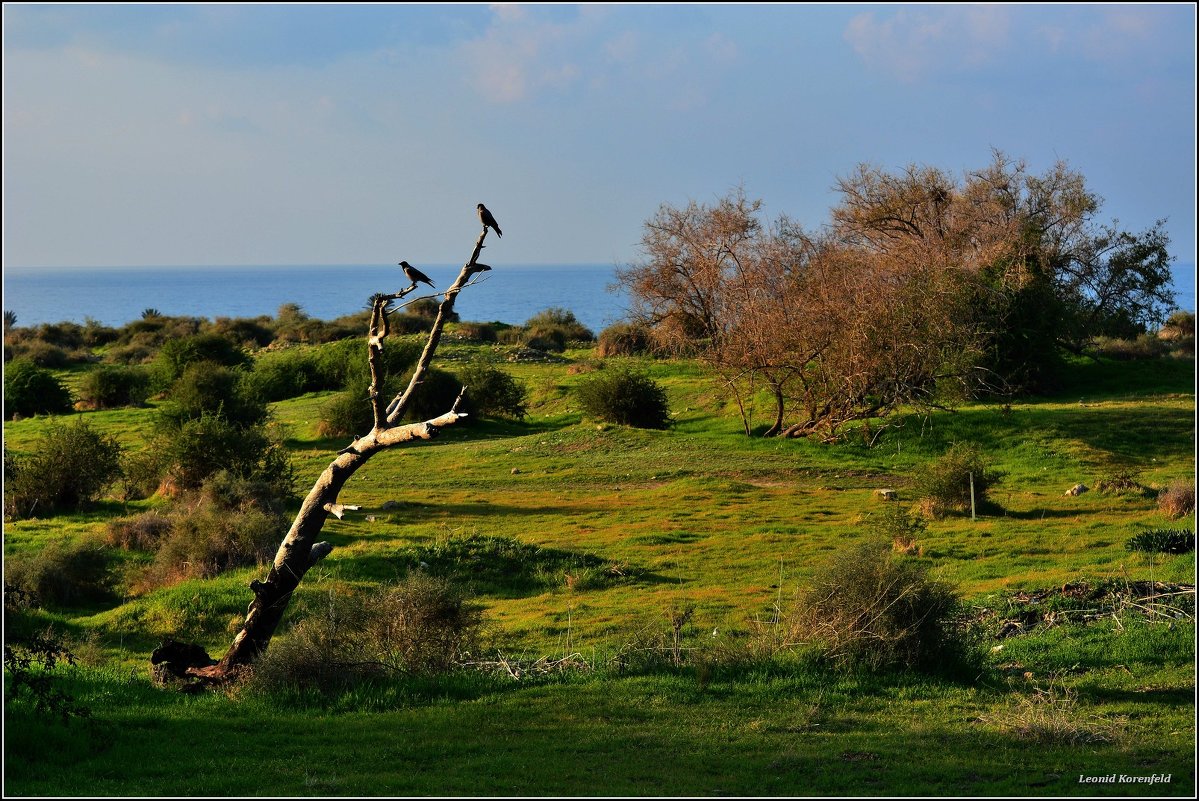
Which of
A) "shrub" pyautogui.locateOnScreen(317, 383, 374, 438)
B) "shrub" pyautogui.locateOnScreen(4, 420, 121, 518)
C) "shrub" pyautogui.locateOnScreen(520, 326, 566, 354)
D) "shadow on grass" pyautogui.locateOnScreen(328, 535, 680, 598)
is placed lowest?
"shadow on grass" pyautogui.locateOnScreen(328, 535, 680, 598)

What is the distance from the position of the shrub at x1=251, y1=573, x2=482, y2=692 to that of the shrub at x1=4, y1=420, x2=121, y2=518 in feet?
52.5

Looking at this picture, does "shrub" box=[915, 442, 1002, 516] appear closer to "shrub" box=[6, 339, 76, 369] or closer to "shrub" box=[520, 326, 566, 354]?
"shrub" box=[520, 326, 566, 354]

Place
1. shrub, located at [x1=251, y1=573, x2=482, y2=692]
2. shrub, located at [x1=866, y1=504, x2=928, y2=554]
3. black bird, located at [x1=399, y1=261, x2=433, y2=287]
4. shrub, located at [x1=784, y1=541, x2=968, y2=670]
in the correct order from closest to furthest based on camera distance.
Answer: black bird, located at [x1=399, y1=261, x2=433, y2=287] < shrub, located at [x1=251, y1=573, x2=482, y2=692] < shrub, located at [x1=784, y1=541, x2=968, y2=670] < shrub, located at [x1=866, y1=504, x2=928, y2=554]

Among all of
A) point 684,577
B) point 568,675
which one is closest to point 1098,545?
point 684,577

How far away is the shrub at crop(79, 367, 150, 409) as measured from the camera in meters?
44.7

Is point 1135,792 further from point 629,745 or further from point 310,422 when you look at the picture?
point 310,422

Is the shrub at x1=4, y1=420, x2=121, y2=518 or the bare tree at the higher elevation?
the bare tree

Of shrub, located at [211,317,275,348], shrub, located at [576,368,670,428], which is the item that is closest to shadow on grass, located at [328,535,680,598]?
shrub, located at [576,368,670,428]

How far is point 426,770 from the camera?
7477mm

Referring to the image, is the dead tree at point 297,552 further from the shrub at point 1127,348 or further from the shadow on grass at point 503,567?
the shrub at point 1127,348

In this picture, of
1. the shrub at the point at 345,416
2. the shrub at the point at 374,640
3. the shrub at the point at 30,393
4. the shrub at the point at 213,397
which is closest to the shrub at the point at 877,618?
the shrub at the point at 374,640

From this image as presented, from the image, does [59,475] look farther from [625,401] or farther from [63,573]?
[625,401]

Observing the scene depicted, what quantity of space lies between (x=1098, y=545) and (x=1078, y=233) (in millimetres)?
34547

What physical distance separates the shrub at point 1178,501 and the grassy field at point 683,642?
631 mm
